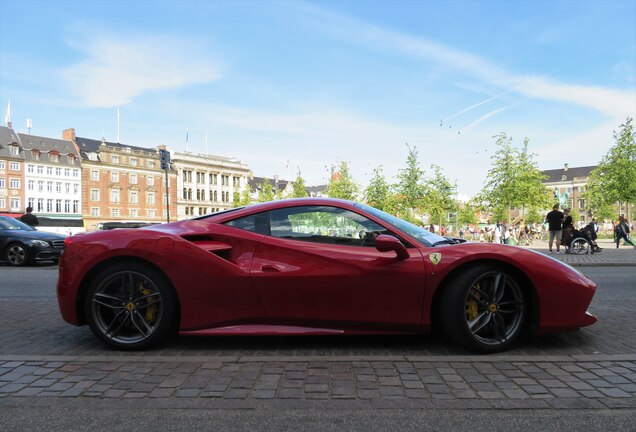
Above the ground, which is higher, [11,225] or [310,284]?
[11,225]

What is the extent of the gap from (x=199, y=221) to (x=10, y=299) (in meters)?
4.27

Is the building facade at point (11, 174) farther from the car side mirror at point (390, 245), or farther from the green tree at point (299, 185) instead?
the car side mirror at point (390, 245)

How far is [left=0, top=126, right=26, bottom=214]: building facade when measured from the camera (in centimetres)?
6756

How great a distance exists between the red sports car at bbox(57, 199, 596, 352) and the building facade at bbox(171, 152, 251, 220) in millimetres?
86506

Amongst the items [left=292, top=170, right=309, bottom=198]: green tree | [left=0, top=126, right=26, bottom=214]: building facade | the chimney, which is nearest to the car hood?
[left=292, top=170, right=309, bottom=198]: green tree

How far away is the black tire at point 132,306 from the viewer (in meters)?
3.87

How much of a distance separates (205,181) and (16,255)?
283ft

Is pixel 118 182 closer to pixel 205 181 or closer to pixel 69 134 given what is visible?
pixel 69 134

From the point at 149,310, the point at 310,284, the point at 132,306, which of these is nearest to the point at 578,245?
the point at 310,284

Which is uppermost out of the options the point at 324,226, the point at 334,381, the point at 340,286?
the point at 324,226

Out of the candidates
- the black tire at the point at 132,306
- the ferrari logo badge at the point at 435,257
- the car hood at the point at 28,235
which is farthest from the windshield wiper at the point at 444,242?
the car hood at the point at 28,235

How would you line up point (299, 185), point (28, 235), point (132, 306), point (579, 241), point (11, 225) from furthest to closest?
point (299, 185) → point (579, 241) → point (11, 225) → point (28, 235) → point (132, 306)

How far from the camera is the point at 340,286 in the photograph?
3.73m

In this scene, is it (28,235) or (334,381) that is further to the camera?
(28,235)
